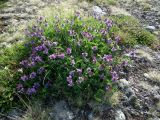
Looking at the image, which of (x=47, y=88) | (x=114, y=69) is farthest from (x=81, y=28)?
(x=47, y=88)

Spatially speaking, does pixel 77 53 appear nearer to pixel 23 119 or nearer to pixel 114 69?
pixel 114 69

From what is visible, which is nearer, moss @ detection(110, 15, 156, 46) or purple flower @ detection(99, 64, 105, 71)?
purple flower @ detection(99, 64, 105, 71)

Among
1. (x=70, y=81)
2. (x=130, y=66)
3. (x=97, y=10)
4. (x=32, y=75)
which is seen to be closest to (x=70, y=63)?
(x=70, y=81)

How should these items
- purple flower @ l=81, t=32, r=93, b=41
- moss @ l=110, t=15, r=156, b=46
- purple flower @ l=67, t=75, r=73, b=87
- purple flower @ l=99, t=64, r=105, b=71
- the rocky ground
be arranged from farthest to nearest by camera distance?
moss @ l=110, t=15, r=156, b=46
purple flower @ l=81, t=32, r=93, b=41
purple flower @ l=99, t=64, r=105, b=71
the rocky ground
purple flower @ l=67, t=75, r=73, b=87

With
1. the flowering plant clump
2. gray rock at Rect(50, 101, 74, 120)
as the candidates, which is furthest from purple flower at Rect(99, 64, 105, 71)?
gray rock at Rect(50, 101, 74, 120)

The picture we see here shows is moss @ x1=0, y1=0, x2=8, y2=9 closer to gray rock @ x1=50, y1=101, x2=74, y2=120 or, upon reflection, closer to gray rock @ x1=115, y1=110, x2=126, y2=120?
gray rock @ x1=50, y1=101, x2=74, y2=120

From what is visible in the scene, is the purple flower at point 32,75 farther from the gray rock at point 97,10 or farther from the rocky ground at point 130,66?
the gray rock at point 97,10

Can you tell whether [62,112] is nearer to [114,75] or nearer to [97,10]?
[114,75]
